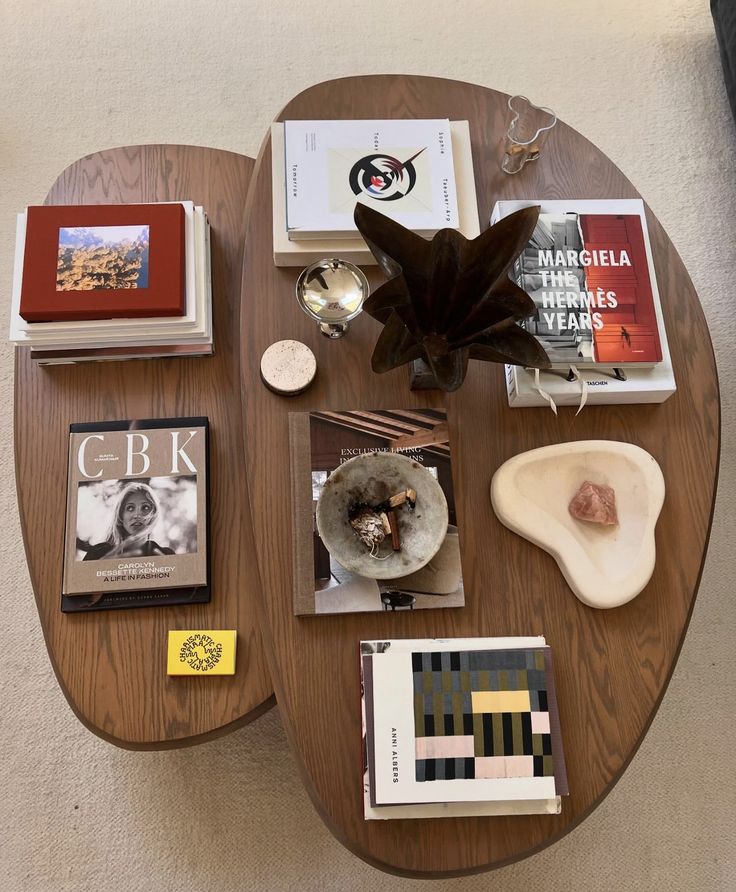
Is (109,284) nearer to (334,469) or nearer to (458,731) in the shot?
(334,469)

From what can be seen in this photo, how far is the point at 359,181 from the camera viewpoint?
3.65 ft

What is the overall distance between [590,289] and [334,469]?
0.50 meters

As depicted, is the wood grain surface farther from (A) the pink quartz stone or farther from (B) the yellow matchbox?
(A) the pink quartz stone

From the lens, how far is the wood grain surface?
3.29 ft

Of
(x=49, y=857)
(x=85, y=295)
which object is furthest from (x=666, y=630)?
(x=49, y=857)

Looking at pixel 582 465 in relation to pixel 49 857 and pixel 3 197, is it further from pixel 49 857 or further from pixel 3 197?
pixel 3 197

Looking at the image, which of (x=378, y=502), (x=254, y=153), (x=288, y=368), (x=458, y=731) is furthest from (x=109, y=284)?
(x=254, y=153)

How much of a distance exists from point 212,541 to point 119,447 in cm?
22

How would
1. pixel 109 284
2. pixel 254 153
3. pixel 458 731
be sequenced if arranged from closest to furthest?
1. pixel 458 731
2. pixel 109 284
3. pixel 254 153

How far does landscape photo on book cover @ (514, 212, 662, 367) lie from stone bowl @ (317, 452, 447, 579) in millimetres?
294

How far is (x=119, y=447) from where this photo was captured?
3.54 feet

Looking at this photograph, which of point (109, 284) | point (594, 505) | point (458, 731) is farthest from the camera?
point (109, 284)

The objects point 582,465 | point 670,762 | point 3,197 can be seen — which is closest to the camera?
point 582,465

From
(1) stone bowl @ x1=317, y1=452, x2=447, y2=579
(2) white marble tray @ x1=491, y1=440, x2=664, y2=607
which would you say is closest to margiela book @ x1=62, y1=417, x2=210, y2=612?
(1) stone bowl @ x1=317, y1=452, x2=447, y2=579
